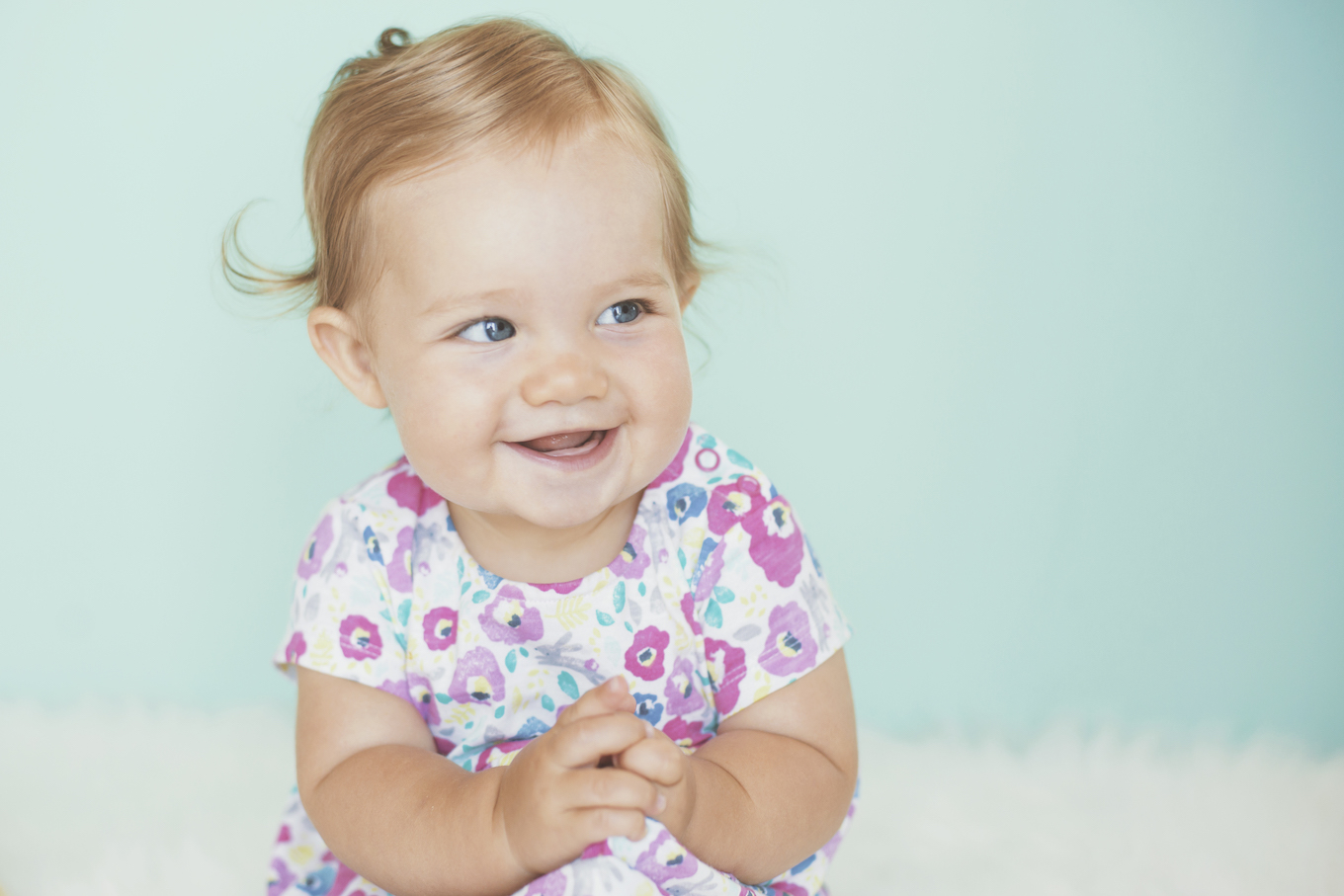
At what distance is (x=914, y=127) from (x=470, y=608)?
989 mm

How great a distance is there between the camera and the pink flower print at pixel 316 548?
3.59 feet

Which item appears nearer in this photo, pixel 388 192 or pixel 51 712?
pixel 388 192

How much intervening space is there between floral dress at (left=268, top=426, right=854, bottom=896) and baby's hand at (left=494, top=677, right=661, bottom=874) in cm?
23

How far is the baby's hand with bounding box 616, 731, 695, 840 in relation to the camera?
82 centimetres

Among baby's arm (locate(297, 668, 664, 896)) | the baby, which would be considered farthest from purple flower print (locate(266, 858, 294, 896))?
baby's arm (locate(297, 668, 664, 896))

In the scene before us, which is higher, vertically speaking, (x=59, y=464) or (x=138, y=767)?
(x=59, y=464)

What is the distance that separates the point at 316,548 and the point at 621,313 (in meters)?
0.36

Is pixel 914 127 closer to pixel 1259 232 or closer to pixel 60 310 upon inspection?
pixel 1259 232

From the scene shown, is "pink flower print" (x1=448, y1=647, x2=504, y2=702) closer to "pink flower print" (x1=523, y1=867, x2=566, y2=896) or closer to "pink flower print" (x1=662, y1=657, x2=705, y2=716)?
"pink flower print" (x1=662, y1=657, x2=705, y2=716)

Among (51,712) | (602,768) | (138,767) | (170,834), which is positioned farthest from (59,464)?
(602,768)

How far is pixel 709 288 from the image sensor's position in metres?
1.46

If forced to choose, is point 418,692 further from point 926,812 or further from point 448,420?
point 926,812

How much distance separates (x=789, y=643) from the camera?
3.45 ft

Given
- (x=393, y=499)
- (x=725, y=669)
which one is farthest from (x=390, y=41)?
(x=725, y=669)
